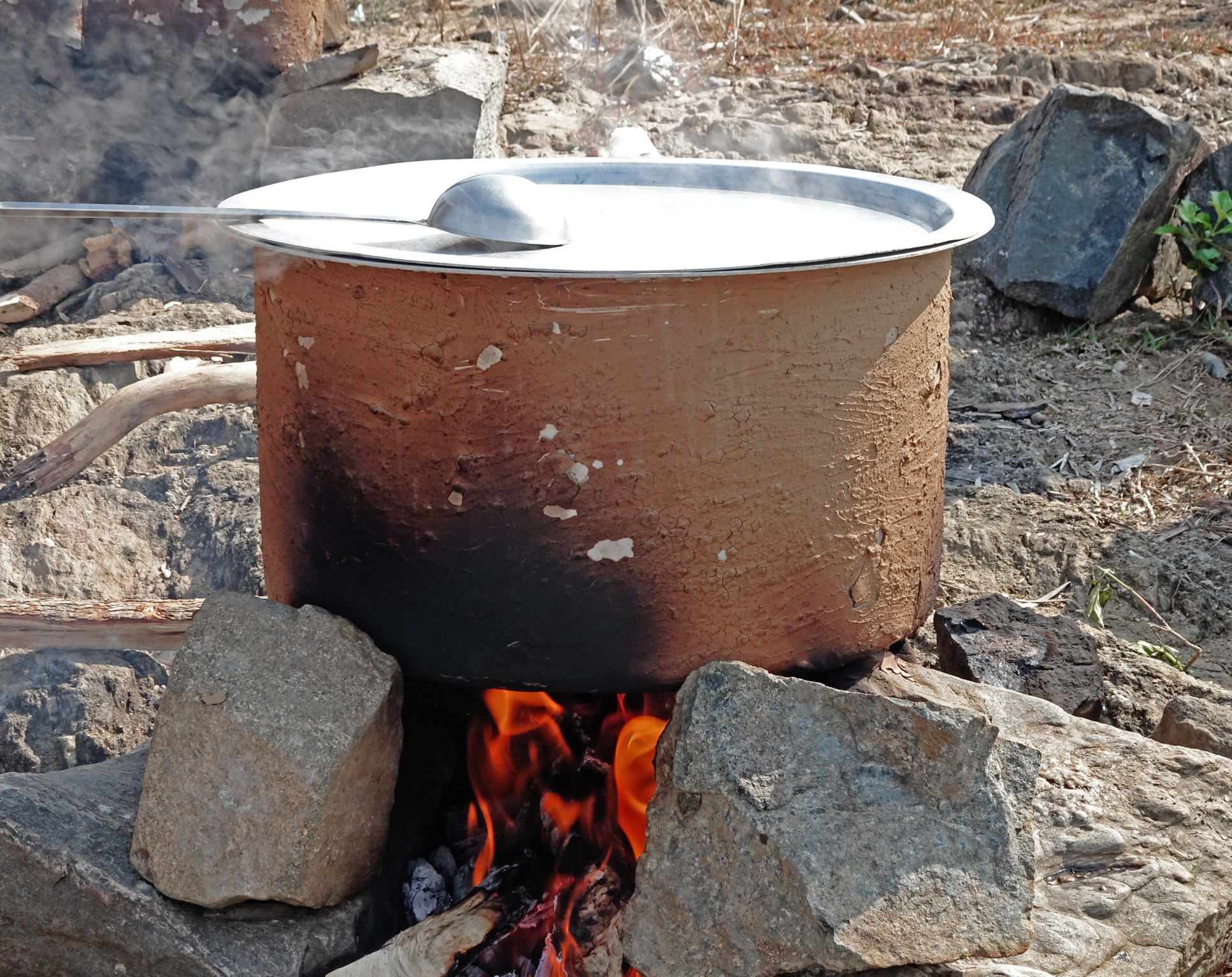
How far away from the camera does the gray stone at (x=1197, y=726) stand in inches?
89.3

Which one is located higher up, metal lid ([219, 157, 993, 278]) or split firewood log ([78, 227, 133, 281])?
metal lid ([219, 157, 993, 278])

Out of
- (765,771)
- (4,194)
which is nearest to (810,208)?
(765,771)

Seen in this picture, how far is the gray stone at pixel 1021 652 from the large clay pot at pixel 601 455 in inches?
31.2

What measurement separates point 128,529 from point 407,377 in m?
2.25

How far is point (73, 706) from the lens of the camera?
272 cm

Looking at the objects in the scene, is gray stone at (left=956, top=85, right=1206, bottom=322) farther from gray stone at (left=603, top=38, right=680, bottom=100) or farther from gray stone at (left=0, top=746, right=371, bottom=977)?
gray stone at (left=0, top=746, right=371, bottom=977)

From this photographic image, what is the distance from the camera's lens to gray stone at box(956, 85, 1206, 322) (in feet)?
16.6

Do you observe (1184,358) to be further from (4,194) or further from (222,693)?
(4,194)

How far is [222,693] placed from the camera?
187 cm

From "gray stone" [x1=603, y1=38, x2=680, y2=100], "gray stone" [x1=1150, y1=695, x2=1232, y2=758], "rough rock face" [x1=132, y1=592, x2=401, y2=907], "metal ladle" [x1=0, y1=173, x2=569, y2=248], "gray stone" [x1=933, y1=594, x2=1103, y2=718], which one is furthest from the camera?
"gray stone" [x1=603, y1=38, x2=680, y2=100]

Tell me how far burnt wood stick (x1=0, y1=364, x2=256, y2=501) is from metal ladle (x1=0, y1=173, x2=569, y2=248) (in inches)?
74.2

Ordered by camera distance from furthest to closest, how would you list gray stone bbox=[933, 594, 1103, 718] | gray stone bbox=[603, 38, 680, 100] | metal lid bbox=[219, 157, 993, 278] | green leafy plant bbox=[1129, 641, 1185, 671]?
gray stone bbox=[603, 38, 680, 100] < green leafy plant bbox=[1129, 641, 1185, 671] < gray stone bbox=[933, 594, 1103, 718] < metal lid bbox=[219, 157, 993, 278]

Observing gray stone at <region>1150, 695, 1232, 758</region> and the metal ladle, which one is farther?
gray stone at <region>1150, 695, 1232, 758</region>

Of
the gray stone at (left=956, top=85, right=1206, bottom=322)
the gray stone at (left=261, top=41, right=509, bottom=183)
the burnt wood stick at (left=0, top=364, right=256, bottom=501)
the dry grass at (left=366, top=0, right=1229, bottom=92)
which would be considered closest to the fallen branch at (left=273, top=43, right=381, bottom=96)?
the gray stone at (left=261, top=41, right=509, bottom=183)
